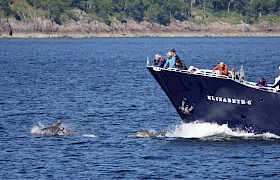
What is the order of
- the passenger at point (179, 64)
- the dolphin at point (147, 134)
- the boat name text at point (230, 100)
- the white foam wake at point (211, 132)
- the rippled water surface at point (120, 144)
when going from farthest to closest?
the dolphin at point (147, 134), the passenger at point (179, 64), the white foam wake at point (211, 132), the boat name text at point (230, 100), the rippled water surface at point (120, 144)

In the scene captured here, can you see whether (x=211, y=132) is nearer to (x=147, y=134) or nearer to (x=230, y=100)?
(x=230, y=100)

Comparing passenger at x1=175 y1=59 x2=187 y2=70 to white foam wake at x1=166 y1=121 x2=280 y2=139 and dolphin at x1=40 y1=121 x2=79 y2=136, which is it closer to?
white foam wake at x1=166 y1=121 x2=280 y2=139

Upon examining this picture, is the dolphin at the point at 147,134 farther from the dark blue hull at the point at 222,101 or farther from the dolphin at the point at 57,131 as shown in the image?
the dolphin at the point at 57,131

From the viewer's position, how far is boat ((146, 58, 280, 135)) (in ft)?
126

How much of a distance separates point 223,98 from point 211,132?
1.87 meters

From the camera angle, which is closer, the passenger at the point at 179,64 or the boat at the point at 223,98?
the boat at the point at 223,98

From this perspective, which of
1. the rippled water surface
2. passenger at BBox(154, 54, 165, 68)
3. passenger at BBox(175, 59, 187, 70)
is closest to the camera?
the rippled water surface

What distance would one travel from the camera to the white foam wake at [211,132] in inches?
1553

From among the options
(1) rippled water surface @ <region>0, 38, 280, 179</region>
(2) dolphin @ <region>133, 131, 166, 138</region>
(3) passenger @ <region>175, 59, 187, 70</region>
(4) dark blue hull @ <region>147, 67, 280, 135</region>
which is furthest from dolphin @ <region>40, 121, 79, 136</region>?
(3) passenger @ <region>175, 59, 187, 70</region>

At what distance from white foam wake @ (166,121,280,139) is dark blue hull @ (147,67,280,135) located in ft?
0.69

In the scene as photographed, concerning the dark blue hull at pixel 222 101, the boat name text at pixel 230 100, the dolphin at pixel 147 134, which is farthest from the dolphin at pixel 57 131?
the boat name text at pixel 230 100

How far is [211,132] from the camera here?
4012 centimetres

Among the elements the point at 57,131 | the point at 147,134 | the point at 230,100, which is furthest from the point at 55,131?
the point at 230,100

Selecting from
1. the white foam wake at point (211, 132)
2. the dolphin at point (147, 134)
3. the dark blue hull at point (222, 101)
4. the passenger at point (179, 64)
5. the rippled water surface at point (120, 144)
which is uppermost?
the passenger at point (179, 64)
